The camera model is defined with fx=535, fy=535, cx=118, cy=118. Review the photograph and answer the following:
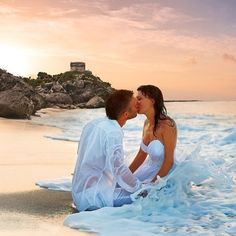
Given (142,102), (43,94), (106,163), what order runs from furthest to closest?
(43,94)
(142,102)
(106,163)

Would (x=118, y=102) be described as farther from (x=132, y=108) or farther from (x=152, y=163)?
(x=152, y=163)

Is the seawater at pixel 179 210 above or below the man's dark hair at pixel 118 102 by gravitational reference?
below

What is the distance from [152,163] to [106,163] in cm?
77

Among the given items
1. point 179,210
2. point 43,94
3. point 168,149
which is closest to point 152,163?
point 168,149

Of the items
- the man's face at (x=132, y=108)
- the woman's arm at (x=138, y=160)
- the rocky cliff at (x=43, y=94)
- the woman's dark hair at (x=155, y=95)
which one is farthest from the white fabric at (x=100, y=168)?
the rocky cliff at (x=43, y=94)

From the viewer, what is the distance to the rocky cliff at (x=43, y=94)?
22.6m

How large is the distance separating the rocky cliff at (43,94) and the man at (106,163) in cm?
1693

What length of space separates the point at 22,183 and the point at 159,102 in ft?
7.64

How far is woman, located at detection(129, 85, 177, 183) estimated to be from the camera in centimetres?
589

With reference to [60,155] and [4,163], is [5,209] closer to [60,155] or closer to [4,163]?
[4,163]

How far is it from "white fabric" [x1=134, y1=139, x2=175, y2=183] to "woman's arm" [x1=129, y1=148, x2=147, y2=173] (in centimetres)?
17

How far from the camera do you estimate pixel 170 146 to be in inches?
Result: 237

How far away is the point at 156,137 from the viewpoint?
609cm

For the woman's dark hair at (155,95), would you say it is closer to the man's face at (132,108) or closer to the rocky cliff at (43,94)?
the man's face at (132,108)
